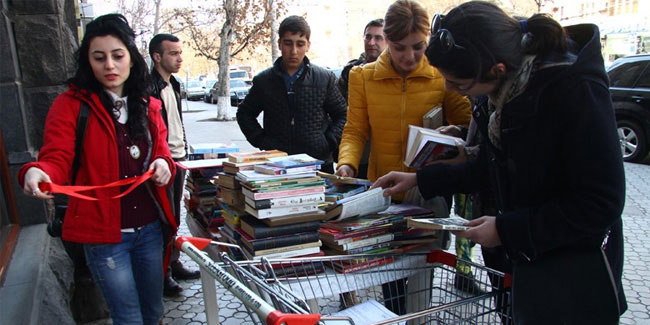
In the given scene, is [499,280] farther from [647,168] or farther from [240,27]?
[240,27]

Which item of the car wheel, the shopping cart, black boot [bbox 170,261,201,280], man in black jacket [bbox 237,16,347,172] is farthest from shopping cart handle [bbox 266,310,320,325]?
the car wheel

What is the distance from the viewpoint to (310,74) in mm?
3652

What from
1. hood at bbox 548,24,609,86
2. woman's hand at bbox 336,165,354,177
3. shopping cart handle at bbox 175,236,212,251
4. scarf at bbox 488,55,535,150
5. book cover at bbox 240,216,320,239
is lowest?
book cover at bbox 240,216,320,239

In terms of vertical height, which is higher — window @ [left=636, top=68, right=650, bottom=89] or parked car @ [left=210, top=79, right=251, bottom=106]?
window @ [left=636, top=68, right=650, bottom=89]

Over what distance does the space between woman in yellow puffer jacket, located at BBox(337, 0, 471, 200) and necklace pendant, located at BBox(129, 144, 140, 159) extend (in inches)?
39.0

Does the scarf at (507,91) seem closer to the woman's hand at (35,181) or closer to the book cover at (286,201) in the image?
the book cover at (286,201)

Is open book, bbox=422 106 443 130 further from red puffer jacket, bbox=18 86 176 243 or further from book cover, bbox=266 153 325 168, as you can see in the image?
red puffer jacket, bbox=18 86 176 243

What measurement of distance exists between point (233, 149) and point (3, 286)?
64.6 inches

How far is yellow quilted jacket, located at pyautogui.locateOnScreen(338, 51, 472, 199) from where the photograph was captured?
2420 mm

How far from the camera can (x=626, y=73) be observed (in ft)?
27.3

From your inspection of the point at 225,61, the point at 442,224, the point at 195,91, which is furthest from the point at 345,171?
the point at 195,91

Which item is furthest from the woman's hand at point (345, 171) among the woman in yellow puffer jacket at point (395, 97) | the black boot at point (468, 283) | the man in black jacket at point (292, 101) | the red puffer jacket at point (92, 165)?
the man in black jacket at point (292, 101)

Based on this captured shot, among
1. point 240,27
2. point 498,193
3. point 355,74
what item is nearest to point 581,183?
point 498,193

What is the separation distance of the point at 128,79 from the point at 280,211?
42.2 inches
